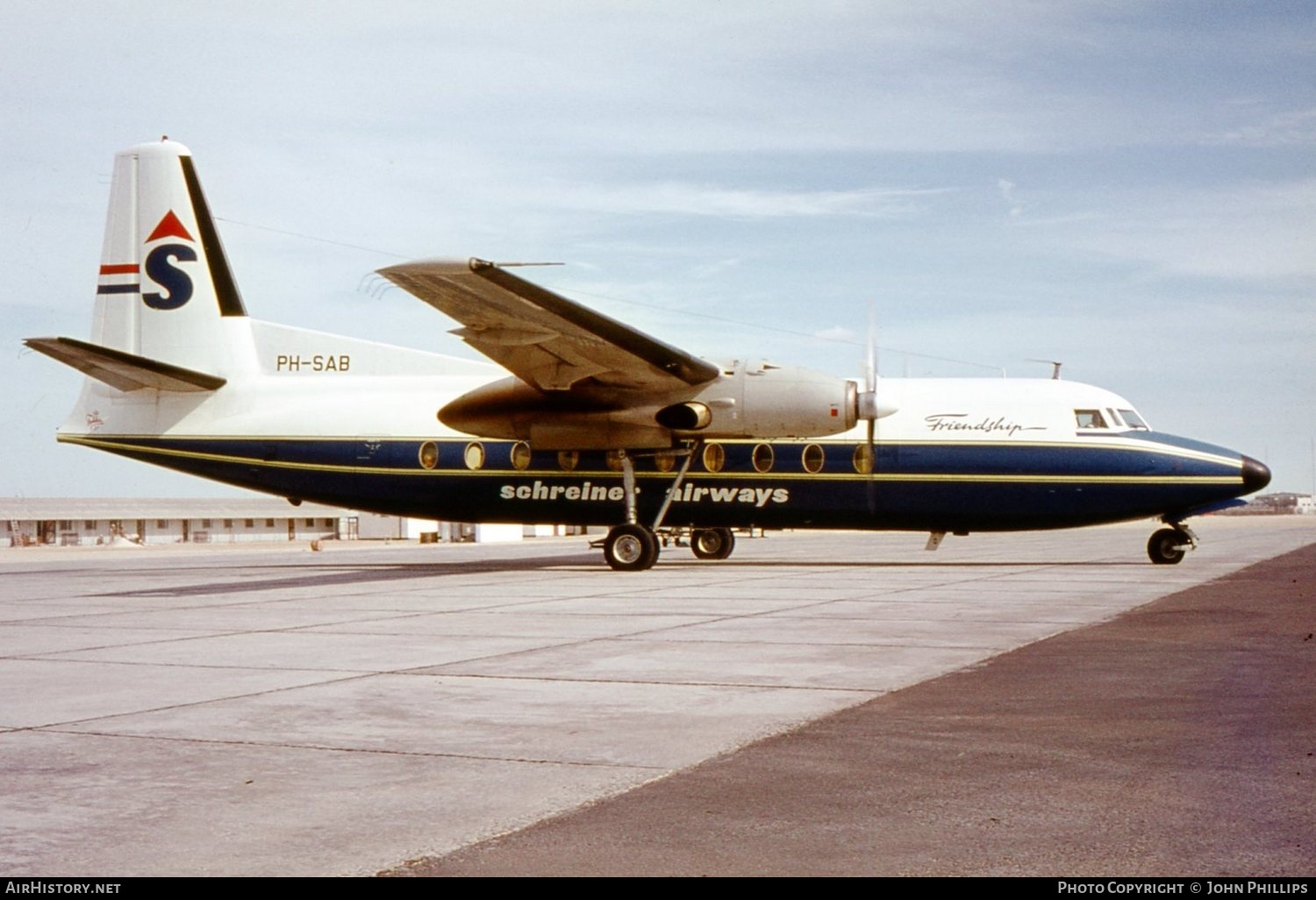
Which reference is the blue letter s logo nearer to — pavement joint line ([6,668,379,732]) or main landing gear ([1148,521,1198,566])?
pavement joint line ([6,668,379,732])

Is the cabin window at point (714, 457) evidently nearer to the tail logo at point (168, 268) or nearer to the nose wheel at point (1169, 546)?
the nose wheel at point (1169, 546)

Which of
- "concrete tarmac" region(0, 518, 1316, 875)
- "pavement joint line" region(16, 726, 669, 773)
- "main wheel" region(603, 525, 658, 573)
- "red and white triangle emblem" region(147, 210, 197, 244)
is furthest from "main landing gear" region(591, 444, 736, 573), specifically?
"pavement joint line" region(16, 726, 669, 773)

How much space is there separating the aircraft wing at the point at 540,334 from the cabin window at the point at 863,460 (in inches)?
129

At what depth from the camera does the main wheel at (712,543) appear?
92.6ft

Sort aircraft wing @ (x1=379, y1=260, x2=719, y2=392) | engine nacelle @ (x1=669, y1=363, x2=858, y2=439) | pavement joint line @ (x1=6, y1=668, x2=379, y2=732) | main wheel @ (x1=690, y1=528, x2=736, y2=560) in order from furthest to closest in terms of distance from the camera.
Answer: main wheel @ (x1=690, y1=528, x2=736, y2=560), engine nacelle @ (x1=669, y1=363, x2=858, y2=439), aircraft wing @ (x1=379, y1=260, x2=719, y2=392), pavement joint line @ (x1=6, y1=668, x2=379, y2=732)

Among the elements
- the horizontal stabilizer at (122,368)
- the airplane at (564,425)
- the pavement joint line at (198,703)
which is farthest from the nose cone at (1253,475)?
the horizontal stabilizer at (122,368)

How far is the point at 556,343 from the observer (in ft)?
67.7

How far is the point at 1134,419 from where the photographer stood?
902 inches

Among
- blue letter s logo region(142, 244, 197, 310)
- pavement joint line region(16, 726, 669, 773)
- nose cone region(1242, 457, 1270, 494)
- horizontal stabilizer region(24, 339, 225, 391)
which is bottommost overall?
pavement joint line region(16, 726, 669, 773)

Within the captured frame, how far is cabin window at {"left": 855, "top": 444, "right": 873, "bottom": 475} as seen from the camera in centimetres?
2283

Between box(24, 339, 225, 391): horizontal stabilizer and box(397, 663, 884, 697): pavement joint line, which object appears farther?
box(24, 339, 225, 391): horizontal stabilizer

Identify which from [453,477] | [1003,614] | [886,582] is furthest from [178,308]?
[1003,614]

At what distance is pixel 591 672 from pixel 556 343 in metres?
11.5

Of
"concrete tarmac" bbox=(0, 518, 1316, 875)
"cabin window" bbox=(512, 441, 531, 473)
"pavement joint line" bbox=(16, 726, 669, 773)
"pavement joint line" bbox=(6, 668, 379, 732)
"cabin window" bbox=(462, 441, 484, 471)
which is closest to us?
"concrete tarmac" bbox=(0, 518, 1316, 875)
